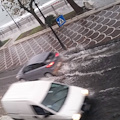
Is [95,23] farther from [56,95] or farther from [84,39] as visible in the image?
[56,95]

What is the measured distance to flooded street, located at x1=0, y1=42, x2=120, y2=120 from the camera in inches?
304

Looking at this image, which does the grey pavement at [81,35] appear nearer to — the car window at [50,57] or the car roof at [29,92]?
the car window at [50,57]

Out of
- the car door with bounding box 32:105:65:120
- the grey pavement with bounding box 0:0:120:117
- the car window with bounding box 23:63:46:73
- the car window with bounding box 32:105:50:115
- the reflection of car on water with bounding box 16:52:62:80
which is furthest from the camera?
the grey pavement with bounding box 0:0:120:117

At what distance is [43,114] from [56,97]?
0.85 metres

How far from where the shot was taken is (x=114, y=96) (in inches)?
318

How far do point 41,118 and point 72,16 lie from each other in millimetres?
15448

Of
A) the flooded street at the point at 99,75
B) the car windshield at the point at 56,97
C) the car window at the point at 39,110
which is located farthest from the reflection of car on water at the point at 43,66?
the car window at the point at 39,110

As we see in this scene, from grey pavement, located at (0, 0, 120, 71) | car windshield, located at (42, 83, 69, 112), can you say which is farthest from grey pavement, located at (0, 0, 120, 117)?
car windshield, located at (42, 83, 69, 112)

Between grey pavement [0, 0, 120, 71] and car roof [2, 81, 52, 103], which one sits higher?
car roof [2, 81, 52, 103]

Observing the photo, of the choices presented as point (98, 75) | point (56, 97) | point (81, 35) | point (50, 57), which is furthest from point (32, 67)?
point (81, 35)

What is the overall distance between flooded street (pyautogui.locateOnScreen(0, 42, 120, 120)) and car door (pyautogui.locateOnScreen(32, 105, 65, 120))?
1.17m

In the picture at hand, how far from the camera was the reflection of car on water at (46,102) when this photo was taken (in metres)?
7.20

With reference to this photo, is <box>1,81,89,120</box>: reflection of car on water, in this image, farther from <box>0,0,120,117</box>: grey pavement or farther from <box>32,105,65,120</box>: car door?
<box>0,0,120,117</box>: grey pavement

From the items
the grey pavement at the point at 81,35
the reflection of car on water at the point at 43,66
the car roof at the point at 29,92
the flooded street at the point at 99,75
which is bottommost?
the flooded street at the point at 99,75
